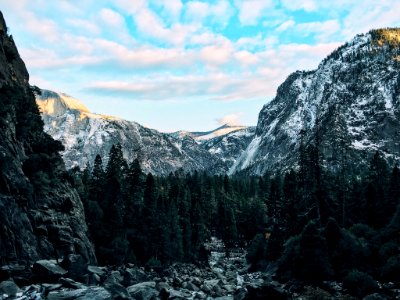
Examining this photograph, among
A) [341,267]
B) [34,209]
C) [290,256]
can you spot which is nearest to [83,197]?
[34,209]

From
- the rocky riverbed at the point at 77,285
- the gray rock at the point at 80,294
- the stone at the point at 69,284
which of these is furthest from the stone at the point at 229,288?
the gray rock at the point at 80,294

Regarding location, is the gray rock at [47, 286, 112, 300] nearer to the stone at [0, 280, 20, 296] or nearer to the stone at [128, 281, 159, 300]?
the stone at [0, 280, 20, 296]

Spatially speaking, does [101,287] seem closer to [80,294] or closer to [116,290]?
[80,294]

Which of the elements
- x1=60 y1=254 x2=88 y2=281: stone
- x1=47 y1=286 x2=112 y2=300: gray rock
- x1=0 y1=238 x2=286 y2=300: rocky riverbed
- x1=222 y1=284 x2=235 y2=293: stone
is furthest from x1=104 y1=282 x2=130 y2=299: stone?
x1=222 y1=284 x2=235 y2=293: stone

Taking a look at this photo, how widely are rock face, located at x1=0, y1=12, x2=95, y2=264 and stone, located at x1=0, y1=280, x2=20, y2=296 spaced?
9579 mm

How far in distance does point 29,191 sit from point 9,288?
74.2 feet

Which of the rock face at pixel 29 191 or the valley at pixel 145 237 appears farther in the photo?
the rock face at pixel 29 191

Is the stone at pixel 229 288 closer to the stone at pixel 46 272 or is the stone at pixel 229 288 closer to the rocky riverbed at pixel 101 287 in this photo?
the rocky riverbed at pixel 101 287

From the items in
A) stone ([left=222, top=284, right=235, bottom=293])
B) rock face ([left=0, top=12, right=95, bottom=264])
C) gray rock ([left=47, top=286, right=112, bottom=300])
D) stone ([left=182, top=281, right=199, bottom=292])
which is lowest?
stone ([left=222, top=284, right=235, bottom=293])

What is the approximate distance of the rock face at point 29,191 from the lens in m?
39.8

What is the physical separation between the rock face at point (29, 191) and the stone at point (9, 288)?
377 inches

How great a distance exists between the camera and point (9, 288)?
25578 mm

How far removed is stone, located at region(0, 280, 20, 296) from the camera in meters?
→ 25.2

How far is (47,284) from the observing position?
2761 cm
